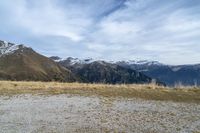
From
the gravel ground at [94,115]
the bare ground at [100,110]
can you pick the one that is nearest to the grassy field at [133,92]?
the bare ground at [100,110]

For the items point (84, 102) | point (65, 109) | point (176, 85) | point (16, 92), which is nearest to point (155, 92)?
point (176, 85)

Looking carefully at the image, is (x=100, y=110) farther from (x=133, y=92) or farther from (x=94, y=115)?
(x=133, y=92)

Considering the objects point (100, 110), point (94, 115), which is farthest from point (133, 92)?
point (94, 115)

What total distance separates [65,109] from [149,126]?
8.27m

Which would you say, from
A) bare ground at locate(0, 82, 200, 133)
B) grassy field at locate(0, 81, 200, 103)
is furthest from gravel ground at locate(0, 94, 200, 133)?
grassy field at locate(0, 81, 200, 103)

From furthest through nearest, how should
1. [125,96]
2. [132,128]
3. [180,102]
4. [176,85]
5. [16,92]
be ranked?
1. [176,85]
2. [16,92]
3. [125,96]
4. [180,102]
5. [132,128]

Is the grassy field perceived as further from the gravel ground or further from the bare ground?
the gravel ground

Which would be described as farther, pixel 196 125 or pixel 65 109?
pixel 65 109

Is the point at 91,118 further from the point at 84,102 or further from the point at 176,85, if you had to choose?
the point at 176,85

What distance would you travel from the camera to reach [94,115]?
23.2 m

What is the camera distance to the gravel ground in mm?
19312

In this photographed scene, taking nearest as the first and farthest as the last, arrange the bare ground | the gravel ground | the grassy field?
the gravel ground, the bare ground, the grassy field

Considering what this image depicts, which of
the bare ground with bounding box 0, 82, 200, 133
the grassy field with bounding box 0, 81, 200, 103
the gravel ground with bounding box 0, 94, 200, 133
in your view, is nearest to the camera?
the gravel ground with bounding box 0, 94, 200, 133

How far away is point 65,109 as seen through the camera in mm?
25922
